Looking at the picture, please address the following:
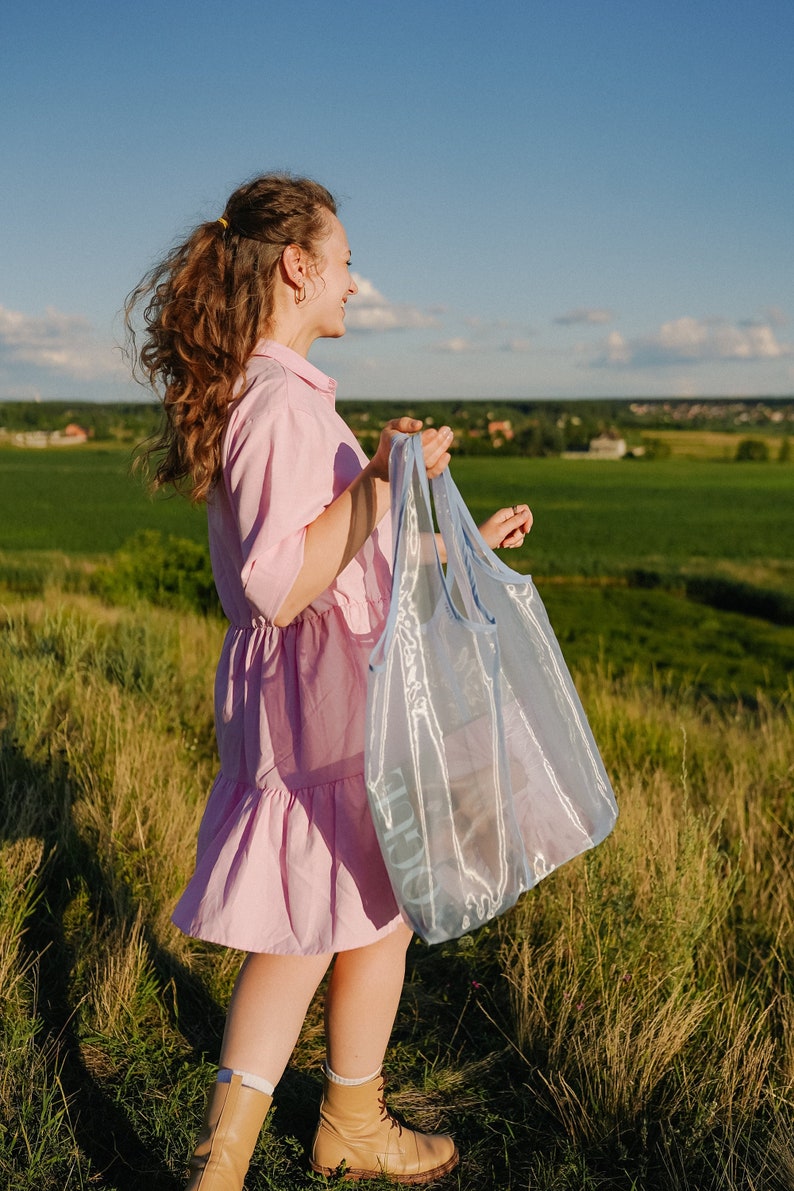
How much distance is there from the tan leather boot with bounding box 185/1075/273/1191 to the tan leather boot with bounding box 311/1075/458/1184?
0.23 m

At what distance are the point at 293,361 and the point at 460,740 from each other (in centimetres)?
69

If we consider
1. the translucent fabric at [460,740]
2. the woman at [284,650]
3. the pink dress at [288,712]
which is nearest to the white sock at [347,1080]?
the woman at [284,650]

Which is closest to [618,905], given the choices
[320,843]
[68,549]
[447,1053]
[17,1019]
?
[447,1053]

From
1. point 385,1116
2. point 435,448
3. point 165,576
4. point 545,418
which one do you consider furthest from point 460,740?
point 545,418

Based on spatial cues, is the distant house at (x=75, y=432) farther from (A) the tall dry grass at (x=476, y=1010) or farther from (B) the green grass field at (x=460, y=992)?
(A) the tall dry grass at (x=476, y=1010)

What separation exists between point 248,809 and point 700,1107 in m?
1.03

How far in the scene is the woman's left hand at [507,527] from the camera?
1964 mm

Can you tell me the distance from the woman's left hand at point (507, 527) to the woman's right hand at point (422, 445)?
34 cm

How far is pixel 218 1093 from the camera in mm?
1644

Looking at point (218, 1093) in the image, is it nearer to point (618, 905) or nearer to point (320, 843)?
point (320, 843)

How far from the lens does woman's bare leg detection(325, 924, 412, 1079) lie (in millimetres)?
1767

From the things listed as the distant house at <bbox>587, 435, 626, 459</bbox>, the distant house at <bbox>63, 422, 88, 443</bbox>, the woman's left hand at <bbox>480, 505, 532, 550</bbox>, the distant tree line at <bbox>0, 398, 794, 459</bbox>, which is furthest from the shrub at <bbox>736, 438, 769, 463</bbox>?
the woman's left hand at <bbox>480, 505, 532, 550</bbox>

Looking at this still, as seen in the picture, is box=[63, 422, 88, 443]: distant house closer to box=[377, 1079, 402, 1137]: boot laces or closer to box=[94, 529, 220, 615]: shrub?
box=[94, 529, 220, 615]: shrub

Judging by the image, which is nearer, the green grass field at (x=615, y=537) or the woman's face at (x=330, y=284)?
the woman's face at (x=330, y=284)
